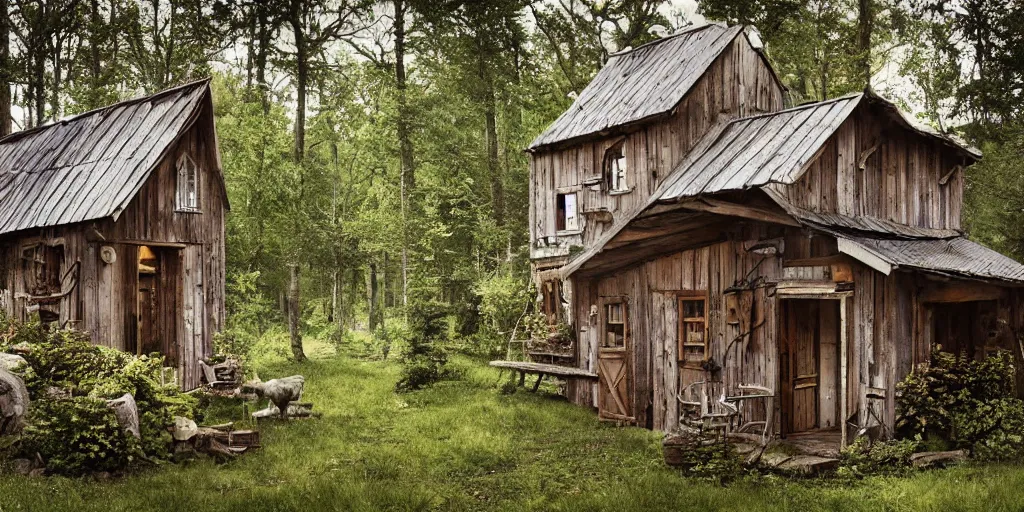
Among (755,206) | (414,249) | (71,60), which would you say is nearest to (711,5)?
(414,249)

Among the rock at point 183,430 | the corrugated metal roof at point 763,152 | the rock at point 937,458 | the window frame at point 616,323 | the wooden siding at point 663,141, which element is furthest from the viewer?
the wooden siding at point 663,141

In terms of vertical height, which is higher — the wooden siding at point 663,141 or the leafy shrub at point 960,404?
the wooden siding at point 663,141

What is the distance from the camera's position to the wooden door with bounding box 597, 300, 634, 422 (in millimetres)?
17328

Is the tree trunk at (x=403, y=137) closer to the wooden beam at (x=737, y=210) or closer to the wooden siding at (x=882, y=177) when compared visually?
the wooden beam at (x=737, y=210)

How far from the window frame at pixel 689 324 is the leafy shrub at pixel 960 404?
360cm

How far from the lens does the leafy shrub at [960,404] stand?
40.0ft

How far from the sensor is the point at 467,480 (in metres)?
12.4

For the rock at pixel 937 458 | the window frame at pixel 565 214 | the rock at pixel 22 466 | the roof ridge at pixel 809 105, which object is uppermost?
the roof ridge at pixel 809 105

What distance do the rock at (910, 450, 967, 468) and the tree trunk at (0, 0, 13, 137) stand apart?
2597 centimetres

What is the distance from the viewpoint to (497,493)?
11.7m

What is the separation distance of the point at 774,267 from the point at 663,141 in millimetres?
5434

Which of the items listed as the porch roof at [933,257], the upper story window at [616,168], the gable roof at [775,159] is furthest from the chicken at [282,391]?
the porch roof at [933,257]

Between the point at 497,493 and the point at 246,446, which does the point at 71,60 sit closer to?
the point at 246,446

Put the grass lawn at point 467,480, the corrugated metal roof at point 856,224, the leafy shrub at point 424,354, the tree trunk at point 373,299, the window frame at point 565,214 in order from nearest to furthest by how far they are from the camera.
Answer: the grass lawn at point 467,480, the corrugated metal roof at point 856,224, the window frame at point 565,214, the leafy shrub at point 424,354, the tree trunk at point 373,299
